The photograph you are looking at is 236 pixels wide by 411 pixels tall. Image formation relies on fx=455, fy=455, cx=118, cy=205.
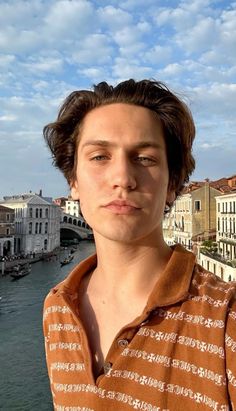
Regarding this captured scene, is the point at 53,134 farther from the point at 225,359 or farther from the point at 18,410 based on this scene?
the point at 18,410

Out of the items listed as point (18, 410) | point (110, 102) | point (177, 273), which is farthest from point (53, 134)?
point (18, 410)

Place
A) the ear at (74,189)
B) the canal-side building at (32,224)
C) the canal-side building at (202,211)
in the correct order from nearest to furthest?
the ear at (74,189) < the canal-side building at (202,211) < the canal-side building at (32,224)

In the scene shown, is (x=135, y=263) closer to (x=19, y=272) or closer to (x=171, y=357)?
(x=171, y=357)

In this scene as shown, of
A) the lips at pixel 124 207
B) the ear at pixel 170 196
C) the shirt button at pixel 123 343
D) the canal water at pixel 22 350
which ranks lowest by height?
the canal water at pixel 22 350

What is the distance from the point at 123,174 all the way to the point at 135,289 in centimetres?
27

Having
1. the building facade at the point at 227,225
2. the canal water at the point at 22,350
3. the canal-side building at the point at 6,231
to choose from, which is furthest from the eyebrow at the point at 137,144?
the canal-side building at the point at 6,231

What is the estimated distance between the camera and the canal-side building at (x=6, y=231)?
28.2 meters

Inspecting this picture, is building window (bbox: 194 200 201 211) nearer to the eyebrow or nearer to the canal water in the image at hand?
the canal water

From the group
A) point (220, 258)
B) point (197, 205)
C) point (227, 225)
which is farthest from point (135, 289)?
point (197, 205)

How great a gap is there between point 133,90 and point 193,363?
0.60 m

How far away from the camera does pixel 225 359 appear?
0.79m

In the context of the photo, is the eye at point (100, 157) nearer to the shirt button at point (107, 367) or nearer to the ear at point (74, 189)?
the ear at point (74, 189)

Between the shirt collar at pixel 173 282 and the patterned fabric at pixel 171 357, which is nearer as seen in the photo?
the patterned fabric at pixel 171 357

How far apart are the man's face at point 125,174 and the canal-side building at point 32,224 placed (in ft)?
99.9
